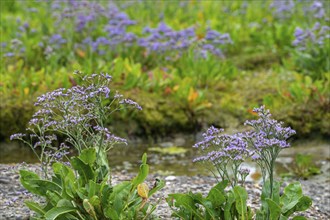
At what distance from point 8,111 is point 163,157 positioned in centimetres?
169

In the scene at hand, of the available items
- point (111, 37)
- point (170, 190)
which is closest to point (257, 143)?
point (170, 190)

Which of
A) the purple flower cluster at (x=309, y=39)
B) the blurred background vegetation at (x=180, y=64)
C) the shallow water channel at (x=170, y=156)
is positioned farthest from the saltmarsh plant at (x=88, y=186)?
the purple flower cluster at (x=309, y=39)

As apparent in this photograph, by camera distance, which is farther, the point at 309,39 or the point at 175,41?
the point at 175,41

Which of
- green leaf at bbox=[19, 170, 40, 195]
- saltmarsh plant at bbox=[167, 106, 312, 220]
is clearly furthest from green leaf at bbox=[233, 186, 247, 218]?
green leaf at bbox=[19, 170, 40, 195]

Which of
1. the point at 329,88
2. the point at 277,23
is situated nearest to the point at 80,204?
the point at 329,88

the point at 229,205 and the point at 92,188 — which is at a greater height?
the point at 92,188

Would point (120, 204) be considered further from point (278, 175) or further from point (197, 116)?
point (197, 116)

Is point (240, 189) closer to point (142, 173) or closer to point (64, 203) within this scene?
point (142, 173)

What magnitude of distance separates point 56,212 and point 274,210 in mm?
1151

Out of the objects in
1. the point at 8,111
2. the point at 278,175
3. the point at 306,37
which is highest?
the point at 306,37

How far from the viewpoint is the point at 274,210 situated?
3662 mm

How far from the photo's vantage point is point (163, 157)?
22.9 ft

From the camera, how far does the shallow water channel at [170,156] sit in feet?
21.6

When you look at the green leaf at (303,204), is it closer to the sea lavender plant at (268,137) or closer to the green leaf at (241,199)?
the sea lavender plant at (268,137)
